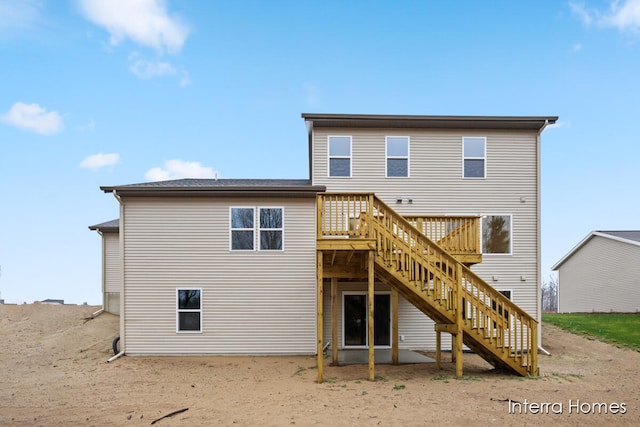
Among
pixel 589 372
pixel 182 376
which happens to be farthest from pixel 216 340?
pixel 589 372

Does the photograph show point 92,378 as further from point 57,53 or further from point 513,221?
point 513,221

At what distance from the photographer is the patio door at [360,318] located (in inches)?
611

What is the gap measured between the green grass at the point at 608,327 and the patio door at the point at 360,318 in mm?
8480

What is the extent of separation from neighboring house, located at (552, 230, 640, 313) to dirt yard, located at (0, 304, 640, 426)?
399 inches

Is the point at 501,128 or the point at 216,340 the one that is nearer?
the point at 216,340

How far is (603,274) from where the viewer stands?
26.1 m

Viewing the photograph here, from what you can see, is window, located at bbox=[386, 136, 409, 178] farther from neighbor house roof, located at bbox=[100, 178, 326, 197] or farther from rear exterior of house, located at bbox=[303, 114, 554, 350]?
neighbor house roof, located at bbox=[100, 178, 326, 197]

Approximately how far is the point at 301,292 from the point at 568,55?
12.5m

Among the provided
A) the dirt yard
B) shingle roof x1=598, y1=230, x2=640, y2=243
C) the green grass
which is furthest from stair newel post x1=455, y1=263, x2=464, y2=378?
shingle roof x1=598, y1=230, x2=640, y2=243

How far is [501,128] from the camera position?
53.1 feet

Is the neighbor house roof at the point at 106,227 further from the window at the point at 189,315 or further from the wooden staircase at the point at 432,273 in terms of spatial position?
the wooden staircase at the point at 432,273

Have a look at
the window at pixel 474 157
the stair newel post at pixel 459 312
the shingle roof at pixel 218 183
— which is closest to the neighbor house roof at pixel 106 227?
the shingle roof at pixel 218 183

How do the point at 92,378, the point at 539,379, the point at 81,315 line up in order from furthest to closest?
1. the point at 81,315
2. the point at 92,378
3. the point at 539,379

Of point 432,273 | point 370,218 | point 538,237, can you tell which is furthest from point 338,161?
point 538,237
